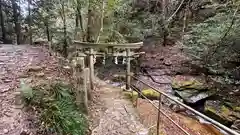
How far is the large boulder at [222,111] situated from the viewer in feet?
25.7

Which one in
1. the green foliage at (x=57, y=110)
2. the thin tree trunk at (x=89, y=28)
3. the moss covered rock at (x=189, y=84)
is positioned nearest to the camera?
the green foliage at (x=57, y=110)

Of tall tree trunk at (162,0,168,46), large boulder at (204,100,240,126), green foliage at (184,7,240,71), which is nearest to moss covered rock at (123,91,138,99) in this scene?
large boulder at (204,100,240,126)

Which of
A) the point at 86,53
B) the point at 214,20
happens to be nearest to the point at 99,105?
the point at 86,53

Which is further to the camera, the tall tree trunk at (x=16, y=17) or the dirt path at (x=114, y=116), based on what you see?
the tall tree trunk at (x=16, y=17)

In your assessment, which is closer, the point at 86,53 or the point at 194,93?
the point at 86,53

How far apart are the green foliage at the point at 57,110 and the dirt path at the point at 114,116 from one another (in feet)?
1.66

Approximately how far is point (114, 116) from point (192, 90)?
5.50 metres

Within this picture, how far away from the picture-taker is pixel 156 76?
12.0 m

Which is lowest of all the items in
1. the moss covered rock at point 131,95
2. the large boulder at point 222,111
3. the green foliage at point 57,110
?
the large boulder at point 222,111

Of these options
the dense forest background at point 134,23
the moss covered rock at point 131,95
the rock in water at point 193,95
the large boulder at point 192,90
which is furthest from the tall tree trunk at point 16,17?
the rock in water at point 193,95

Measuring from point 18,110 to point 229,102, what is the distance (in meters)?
7.87

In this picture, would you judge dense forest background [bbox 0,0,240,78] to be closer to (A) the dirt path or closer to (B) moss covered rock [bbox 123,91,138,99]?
(B) moss covered rock [bbox 123,91,138,99]

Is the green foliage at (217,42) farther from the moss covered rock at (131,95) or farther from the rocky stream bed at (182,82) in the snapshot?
the moss covered rock at (131,95)

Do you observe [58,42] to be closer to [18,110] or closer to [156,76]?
[156,76]
